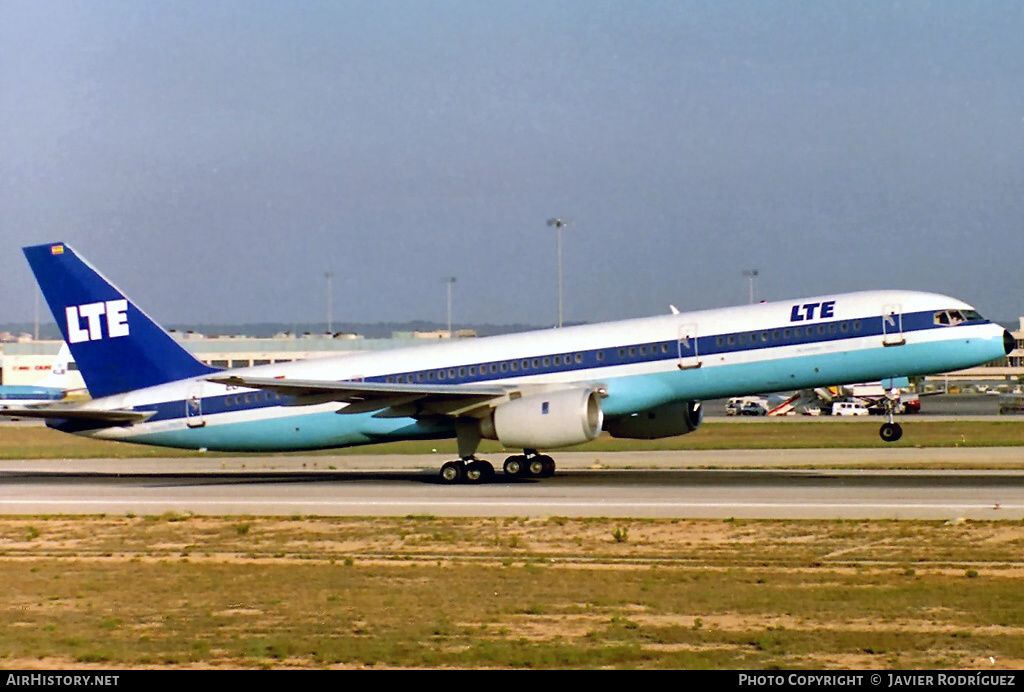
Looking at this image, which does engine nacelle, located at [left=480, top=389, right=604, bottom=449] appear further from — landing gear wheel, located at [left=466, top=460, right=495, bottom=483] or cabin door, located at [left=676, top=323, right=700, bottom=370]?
cabin door, located at [left=676, top=323, right=700, bottom=370]

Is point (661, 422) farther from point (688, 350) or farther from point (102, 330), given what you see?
point (102, 330)

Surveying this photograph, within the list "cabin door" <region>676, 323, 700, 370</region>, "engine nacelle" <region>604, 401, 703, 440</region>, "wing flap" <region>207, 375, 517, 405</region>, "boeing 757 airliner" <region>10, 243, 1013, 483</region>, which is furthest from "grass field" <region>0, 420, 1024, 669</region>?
"engine nacelle" <region>604, 401, 703, 440</region>

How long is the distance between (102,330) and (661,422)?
1735 centimetres

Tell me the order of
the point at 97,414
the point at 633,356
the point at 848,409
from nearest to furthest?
the point at 633,356 → the point at 97,414 → the point at 848,409

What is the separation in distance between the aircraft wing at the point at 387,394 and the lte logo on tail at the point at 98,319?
5.70 meters

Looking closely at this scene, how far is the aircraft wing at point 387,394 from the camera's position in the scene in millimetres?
34656

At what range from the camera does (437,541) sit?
77.6ft

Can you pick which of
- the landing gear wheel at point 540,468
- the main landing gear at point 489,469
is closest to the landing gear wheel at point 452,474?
the main landing gear at point 489,469

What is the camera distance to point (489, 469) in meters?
36.8

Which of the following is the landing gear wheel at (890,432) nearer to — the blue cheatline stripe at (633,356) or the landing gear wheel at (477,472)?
the blue cheatline stripe at (633,356)

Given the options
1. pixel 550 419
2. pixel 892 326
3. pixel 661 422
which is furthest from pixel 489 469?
pixel 892 326

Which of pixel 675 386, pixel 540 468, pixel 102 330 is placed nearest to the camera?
pixel 675 386

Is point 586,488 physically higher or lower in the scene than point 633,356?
lower
